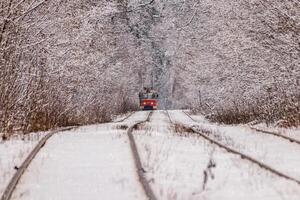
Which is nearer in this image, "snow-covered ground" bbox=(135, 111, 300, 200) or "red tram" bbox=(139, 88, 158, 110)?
"snow-covered ground" bbox=(135, 111, 300, 200)

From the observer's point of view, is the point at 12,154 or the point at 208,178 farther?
the point at 12,154

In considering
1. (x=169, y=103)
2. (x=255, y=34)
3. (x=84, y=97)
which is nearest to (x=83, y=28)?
(x=84, y=97)

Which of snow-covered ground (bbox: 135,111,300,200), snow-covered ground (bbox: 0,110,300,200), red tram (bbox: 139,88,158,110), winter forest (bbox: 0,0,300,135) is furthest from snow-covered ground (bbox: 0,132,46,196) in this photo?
red tram (bbox: 139,88,158,110)

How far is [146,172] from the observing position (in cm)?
708

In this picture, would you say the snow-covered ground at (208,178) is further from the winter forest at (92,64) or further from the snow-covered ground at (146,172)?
the winter forest at (92,64)

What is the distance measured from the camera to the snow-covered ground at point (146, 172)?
604cm

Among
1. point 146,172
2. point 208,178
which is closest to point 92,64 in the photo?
point 146,172

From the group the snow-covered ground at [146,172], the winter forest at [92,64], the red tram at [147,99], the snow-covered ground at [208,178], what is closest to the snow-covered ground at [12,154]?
the snow-covered ground at [146,172]

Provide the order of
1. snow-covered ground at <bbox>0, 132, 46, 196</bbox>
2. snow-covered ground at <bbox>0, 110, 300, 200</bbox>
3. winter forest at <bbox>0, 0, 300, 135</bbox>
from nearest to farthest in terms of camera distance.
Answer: snow-covered ground at <bbox>0, 110, 300, 200</bbox>
snow-covered ground at <bbox>0, 132, 46, 196</bbox>
winter forest at <bbox>0, 0, 300, 135</bbox>

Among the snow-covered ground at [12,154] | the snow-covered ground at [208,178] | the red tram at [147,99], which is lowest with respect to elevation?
the snow-covered ground at [208,178]

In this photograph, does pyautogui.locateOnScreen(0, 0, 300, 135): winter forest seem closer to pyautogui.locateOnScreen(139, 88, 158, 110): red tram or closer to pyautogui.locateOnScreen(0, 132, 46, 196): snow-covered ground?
pyautogui.locateOnScreen(0, 132, 46, 196): snow-covered ground

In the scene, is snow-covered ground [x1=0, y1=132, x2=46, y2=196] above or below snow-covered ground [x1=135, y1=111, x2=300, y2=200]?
above

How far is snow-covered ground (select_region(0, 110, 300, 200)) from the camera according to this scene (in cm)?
604

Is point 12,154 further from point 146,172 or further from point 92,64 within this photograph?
point 92,64
